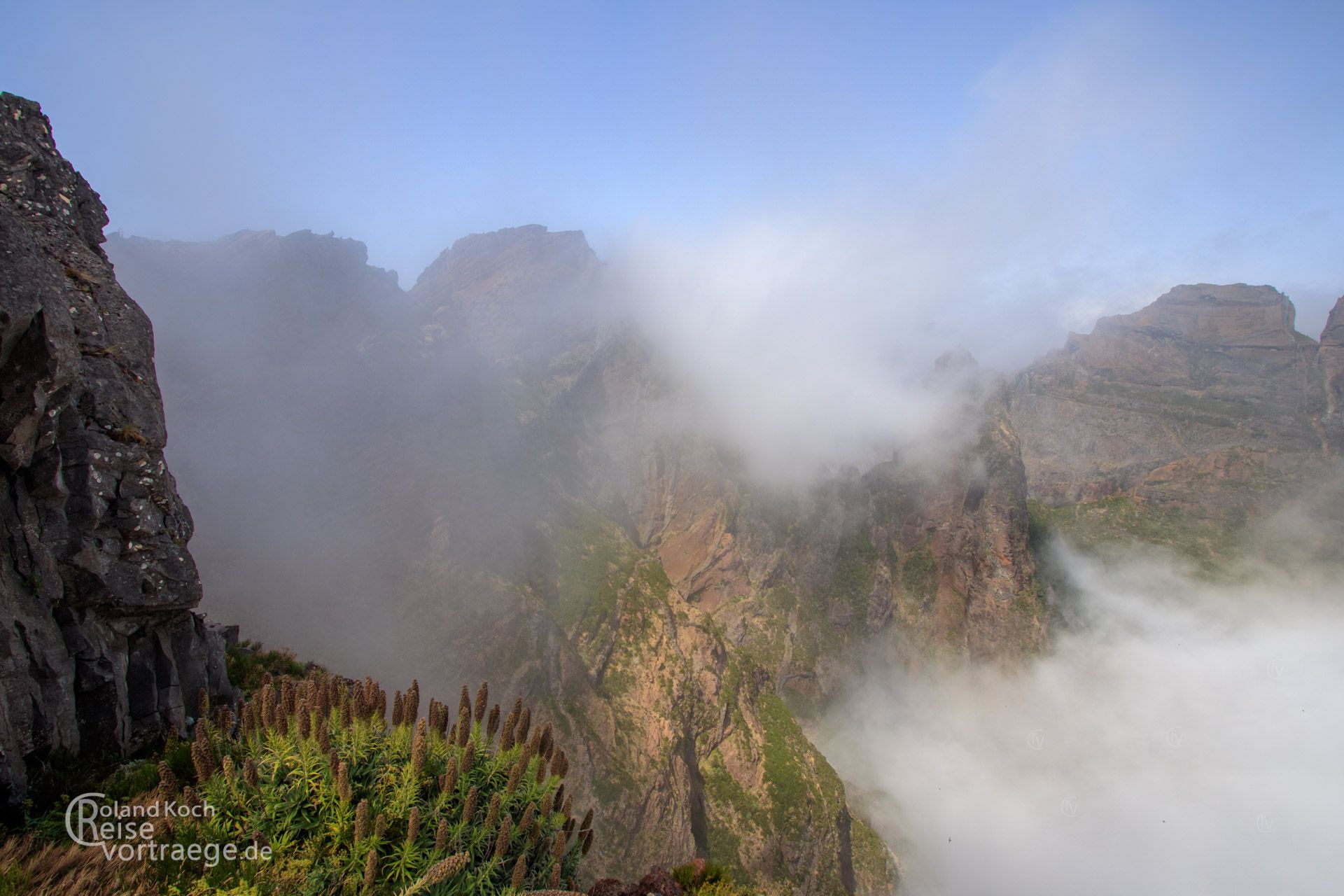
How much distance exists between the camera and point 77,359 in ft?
47.4

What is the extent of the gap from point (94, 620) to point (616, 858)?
2679 inches

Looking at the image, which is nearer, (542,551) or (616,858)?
(616,858)

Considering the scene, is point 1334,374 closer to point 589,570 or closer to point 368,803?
point 589,570

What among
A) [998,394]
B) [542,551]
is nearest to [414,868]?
[542,551]

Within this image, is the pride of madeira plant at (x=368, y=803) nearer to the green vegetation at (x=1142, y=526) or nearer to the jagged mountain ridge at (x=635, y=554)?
the jagged mountain ridge at (x=635, y=554)

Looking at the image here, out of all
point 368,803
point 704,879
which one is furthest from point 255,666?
point 704,879

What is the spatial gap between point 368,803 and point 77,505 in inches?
502

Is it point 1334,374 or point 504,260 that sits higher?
point 1334,374

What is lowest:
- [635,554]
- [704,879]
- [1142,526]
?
[704,879]

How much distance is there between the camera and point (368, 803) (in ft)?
31.3

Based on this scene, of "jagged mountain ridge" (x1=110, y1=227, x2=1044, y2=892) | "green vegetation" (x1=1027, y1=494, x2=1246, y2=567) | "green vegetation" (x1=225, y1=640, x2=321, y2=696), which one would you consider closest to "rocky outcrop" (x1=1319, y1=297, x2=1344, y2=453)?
"green vegetation" (x1=1027, y1=494, x2=1246, y2=567)

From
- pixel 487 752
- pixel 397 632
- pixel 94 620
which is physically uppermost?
pixel 397 632

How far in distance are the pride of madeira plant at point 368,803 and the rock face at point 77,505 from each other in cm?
466

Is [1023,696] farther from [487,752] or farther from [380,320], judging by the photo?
[380,320]
